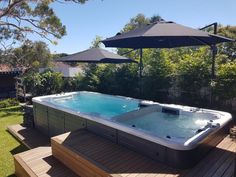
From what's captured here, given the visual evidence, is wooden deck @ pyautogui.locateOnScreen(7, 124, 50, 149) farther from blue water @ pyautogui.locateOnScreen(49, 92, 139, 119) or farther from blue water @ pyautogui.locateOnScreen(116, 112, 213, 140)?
blue water @ pyautogui.locateOnScreen(116, 112, 213, 140)

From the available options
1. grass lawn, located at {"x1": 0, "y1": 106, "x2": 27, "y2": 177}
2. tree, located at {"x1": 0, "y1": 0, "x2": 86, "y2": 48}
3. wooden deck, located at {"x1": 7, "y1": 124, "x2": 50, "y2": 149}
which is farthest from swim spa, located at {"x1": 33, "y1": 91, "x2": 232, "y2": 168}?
tree, located at {"x1": 0, "y1": 0, "x2": 86, "y2": 48}

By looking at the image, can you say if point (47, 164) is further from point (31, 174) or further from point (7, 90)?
point (7, 90)

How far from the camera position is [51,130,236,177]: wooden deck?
10.4 ft

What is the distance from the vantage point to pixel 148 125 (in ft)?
16.4

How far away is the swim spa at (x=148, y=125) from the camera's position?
3418 millimetres

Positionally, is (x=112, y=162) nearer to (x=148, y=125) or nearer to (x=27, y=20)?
(x=148, y=125)

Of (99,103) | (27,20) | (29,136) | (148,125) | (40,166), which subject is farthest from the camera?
(27,20)

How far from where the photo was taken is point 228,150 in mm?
4102

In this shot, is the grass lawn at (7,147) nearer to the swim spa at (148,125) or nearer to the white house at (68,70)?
the swim spa at (148,125)

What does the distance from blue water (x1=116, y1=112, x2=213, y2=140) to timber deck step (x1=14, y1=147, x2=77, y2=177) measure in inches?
60.1

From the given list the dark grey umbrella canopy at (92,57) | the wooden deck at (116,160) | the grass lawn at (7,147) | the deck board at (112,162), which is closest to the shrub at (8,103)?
the grass lawn at (7,147)

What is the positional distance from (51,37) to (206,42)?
11.8 m

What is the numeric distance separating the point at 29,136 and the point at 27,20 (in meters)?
9.75

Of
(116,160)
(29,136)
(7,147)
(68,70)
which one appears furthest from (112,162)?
(68,70)
